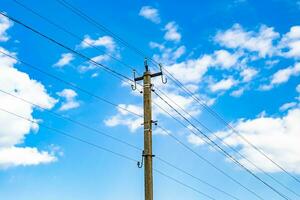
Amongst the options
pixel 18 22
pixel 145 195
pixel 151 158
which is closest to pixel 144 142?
pixel 151 158

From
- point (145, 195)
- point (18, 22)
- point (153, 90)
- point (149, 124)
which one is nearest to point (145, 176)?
point (145, 195)

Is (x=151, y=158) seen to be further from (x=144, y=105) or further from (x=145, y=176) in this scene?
(x=144, y=105)

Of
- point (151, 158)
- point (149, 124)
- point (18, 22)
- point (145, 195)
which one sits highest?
point (18, 22)

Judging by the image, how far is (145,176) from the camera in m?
17.8

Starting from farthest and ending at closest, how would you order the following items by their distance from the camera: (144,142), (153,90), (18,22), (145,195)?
(153,90) < (144,142) < (145,195) < (18,22)

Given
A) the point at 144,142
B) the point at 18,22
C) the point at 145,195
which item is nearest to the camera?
the point at 18,22

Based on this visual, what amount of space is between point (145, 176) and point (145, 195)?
2.30 feet

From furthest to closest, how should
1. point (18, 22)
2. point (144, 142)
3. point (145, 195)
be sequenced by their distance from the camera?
point (144, 142) → point (145, 195) → point (18, 22)

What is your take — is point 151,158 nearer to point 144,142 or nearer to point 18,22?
point 144,142

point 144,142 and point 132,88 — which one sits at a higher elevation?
Result: point 132,88

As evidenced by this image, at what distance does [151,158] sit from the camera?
18266 mm

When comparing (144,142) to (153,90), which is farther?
(153,90)

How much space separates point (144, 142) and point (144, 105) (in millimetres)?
1552

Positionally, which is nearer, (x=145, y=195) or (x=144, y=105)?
(x=145, y=195)
